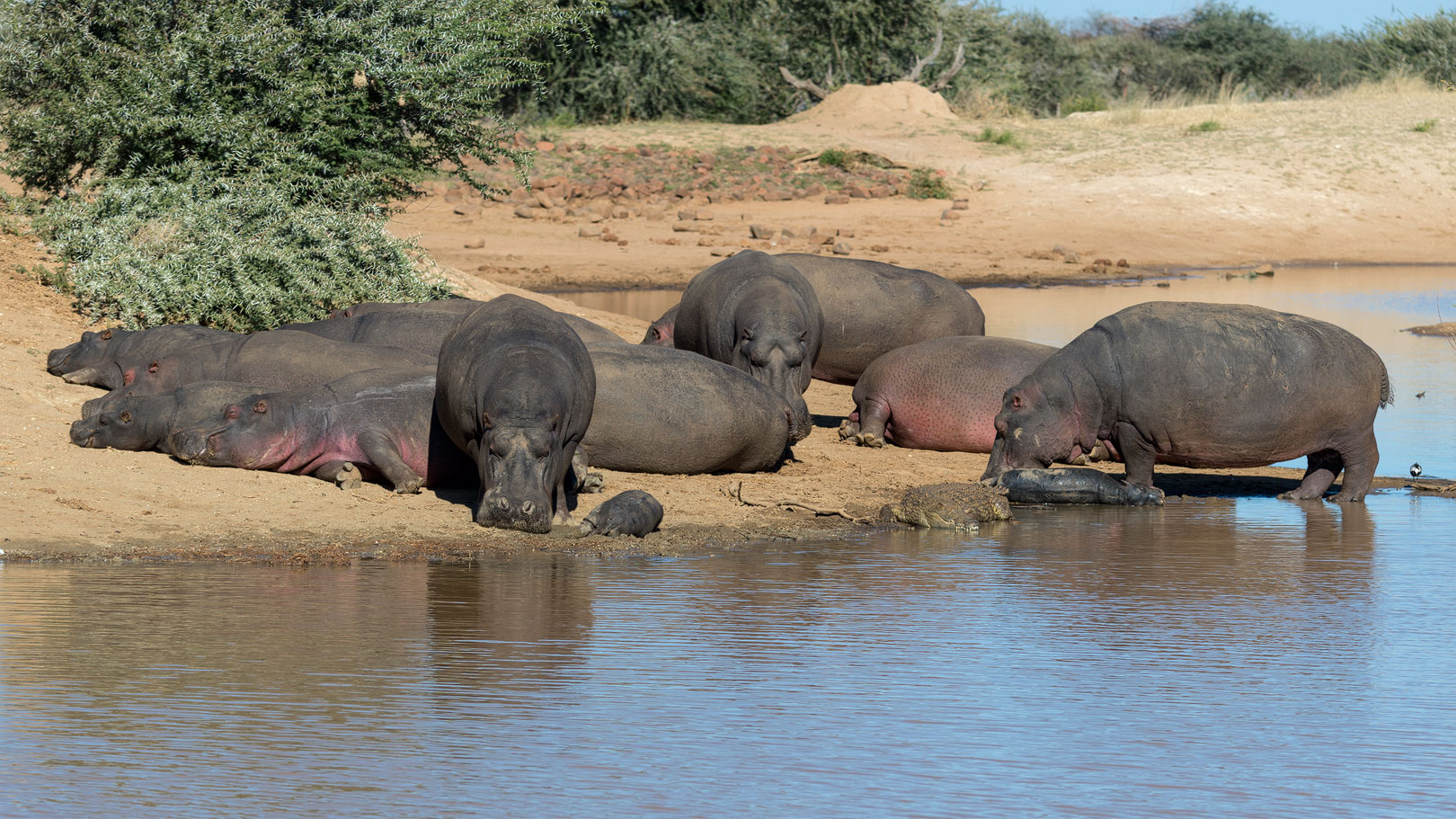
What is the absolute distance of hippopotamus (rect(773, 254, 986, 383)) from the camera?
13133mm

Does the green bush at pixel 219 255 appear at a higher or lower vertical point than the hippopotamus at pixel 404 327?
higher

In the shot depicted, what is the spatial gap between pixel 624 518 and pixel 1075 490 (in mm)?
2817

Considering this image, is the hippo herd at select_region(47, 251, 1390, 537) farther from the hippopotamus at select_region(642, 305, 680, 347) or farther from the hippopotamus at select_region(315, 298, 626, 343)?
the hippopotamus at select_region(642, 305, 680, 347)

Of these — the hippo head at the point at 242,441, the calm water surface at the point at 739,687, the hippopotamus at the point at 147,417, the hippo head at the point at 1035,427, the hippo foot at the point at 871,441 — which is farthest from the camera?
the hippo foot at the point at 871,441

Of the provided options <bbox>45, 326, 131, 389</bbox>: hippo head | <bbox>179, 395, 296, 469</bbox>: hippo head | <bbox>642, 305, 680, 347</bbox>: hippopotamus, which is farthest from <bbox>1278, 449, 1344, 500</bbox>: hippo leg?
<bbox>45, 326, 131, 389</bbox>: hippo head

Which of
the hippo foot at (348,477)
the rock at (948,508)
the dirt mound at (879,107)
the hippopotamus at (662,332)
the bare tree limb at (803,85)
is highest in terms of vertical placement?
the bare tree limb at (803,85)

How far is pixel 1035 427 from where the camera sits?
31.6 feet

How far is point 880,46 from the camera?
40.0 meters

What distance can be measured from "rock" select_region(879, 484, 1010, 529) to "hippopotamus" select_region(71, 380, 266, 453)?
3.59 metres

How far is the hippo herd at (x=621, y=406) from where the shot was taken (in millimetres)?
8156

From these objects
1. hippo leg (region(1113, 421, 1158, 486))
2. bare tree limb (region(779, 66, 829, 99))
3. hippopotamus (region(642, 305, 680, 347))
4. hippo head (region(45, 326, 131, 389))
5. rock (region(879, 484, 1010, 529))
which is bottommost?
rock (region(879, 484, 1010, 529))

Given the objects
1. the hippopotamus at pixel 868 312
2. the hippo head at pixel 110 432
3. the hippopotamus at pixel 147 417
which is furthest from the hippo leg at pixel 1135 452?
the hippo head at pixel 110 432

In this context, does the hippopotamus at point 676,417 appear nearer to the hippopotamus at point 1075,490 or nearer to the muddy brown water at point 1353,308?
the hippopotamus at point 1075,490

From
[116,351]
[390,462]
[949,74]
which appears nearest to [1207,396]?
[390,462]
